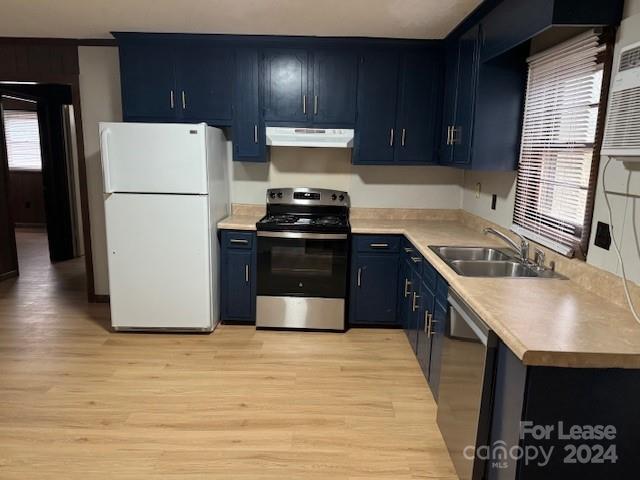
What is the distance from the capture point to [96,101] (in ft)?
12.6

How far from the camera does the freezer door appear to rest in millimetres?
3283

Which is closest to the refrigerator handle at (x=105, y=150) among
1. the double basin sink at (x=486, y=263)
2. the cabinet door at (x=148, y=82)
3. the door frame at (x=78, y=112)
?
the cabinet door at (x=148, y=82)

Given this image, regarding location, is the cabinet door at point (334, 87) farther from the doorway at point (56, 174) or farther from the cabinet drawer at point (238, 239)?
the doorway at point (56, 174)

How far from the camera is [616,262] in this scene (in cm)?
184

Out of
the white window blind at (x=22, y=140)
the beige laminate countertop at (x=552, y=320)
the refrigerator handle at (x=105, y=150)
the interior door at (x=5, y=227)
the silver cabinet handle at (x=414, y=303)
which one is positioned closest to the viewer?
the beige laminate countertop at (x=552, y=320)

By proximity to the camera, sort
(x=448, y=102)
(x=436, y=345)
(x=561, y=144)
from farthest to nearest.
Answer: (x=448, y=102), (x=436, y=345), (x=561, y=144)

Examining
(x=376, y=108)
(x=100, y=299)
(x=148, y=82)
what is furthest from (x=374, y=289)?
(x=100, y=299)

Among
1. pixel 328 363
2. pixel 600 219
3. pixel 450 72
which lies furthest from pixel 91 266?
pixel 600 219

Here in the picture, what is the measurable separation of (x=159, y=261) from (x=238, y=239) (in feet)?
2.07

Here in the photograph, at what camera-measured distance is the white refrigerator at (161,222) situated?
3.18 m

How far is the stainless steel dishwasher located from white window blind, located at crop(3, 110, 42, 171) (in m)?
8.34

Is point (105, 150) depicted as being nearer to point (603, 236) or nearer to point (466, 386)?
point (466, 386)

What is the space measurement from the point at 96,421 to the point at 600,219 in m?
2.73

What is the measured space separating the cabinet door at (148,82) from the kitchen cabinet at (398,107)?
1549mm
